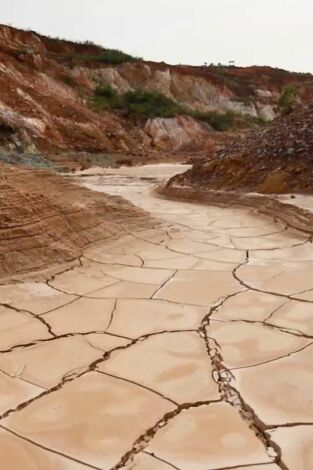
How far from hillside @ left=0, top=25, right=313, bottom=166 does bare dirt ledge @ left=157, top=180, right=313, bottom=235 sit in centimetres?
593

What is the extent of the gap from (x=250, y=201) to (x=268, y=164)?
1.19 meters

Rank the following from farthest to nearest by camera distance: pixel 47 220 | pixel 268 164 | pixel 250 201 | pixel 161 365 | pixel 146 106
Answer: pixel 146 106 → pixel 268 164 → pixel 250 201 → pixel 47 220 → pixel 161 365

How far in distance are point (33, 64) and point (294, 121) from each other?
14.4m

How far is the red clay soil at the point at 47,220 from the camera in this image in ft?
11.7

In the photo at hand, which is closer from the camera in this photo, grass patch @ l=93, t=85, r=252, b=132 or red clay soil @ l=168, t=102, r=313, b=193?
red clay soil @ l=168, t=102, r=313, b=193

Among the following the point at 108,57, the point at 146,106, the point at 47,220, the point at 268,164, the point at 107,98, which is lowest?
the point at 47,220

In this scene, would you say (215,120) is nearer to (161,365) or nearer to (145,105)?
(145,105)

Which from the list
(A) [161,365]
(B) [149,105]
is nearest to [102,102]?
(B) [149,105]

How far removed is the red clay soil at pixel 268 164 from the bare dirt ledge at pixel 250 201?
21 cm

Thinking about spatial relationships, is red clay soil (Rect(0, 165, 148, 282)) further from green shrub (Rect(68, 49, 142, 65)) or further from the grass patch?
green shrub (Rect(68, 49, 142, 65))

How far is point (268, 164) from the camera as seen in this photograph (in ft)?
24.7

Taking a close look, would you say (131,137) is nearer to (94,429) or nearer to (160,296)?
(160,296)

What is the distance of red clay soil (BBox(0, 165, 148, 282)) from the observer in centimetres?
358

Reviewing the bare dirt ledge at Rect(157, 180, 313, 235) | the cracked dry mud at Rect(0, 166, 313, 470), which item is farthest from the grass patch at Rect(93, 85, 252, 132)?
the cracked dry mud at Rect(0, 166, 313, 470)
